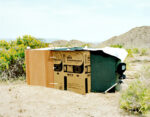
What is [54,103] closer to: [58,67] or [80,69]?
[80,69]

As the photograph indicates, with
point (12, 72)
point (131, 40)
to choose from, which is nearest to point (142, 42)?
point (131, 40)

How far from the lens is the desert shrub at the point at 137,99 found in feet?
14.7

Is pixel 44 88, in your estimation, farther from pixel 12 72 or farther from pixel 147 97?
pixel 147 97

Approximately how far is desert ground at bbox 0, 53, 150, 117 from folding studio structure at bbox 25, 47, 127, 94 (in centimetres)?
26

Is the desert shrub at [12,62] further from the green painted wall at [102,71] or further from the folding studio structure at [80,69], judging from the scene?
the green painted wall at [102,71]

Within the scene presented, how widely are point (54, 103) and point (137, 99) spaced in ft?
7.06

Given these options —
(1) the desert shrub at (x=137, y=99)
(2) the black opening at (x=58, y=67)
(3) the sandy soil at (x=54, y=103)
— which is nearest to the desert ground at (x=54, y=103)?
(3) the sandy soil at (x=54, y=103)

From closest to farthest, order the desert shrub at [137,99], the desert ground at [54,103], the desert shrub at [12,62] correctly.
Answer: the desert shrub at [137,99] → the desert ground at [54,103] → the desert shrub at [12,62]

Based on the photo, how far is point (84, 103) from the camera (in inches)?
212

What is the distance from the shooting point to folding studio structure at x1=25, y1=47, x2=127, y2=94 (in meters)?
5.90

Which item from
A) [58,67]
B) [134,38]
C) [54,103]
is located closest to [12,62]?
[58,67]

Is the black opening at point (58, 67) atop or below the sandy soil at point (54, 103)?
atop

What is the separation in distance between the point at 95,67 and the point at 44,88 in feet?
6.21

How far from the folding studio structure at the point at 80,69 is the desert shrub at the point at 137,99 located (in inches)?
53.5
